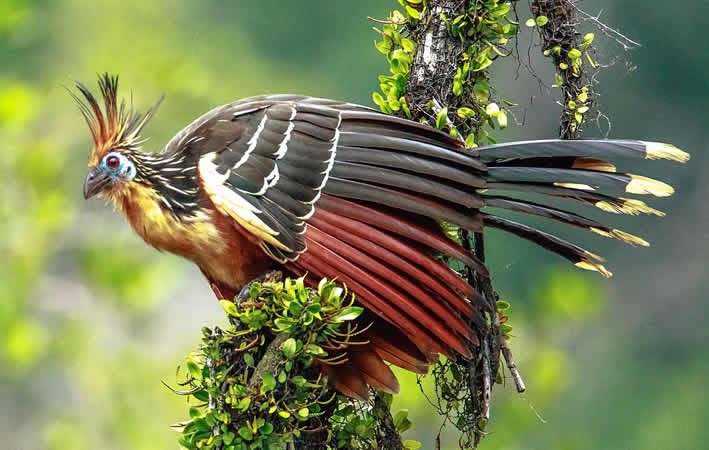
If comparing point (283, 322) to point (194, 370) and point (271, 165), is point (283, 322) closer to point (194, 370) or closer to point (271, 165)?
point (194, 370)

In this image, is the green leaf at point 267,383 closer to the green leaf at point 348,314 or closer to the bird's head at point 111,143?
the green leaf at point 348,314

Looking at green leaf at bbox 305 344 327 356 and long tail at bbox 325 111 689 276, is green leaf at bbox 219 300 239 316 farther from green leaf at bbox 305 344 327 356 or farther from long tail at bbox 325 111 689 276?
long tail at bbox 325 111 689 276

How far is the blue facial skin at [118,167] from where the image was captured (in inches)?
111

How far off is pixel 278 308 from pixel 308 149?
48 centimetres

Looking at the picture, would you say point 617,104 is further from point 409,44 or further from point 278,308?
point 278,308

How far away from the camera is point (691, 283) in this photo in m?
7.45

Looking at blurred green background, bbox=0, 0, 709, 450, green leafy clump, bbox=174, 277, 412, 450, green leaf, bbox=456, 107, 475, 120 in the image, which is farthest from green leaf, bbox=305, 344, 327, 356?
blurred green background, bbox=0, 0, 709, 450

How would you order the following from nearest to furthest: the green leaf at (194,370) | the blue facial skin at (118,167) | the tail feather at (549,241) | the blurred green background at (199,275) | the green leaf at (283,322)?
1. the green leaf at (283,322)
2. the green leaf at (194,370)
3. the tail feather at (549,241)
4. the blue facial skin at (118,167)
5. the blurred green background at (199,275)

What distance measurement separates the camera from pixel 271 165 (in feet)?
8.89

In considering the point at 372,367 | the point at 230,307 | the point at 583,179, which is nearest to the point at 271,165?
the point at 230,307

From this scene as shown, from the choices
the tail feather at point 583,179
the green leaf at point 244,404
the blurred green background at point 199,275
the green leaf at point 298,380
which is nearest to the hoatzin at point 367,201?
the tail feather at point 583,179

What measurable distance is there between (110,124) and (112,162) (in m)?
0.13

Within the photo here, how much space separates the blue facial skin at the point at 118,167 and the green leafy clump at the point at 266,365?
55 centimetres

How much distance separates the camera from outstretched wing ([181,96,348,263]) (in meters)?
2.65
